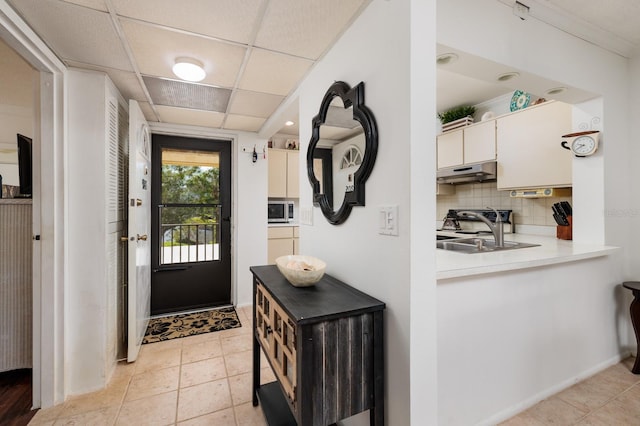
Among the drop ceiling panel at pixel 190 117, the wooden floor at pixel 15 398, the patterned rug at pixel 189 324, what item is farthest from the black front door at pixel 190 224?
the wooden floor at pixel 15 398

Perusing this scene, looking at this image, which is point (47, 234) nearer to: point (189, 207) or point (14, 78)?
point (14, 78)

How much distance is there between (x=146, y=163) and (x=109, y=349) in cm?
164

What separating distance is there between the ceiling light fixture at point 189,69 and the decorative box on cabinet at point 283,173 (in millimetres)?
1863

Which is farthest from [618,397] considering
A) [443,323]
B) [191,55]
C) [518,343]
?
[191,55]

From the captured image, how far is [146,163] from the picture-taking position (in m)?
2.76

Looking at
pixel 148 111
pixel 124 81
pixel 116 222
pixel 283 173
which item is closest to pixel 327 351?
pixel 116 222

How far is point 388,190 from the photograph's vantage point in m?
1.23

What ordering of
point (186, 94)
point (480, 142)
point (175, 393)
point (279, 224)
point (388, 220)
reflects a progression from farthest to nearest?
1. point (279, 224)
2. point (480, 142)
3. point (186, 94)
4. point (175, 393)
5. point (388, 220)

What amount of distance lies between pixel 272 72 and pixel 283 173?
1976mm

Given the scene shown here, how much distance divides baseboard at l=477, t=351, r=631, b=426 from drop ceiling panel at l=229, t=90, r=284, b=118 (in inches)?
104

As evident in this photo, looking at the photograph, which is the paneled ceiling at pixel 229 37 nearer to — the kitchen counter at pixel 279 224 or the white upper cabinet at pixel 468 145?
the white upper cabinet at pixel 468 145

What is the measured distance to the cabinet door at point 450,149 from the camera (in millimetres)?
3357

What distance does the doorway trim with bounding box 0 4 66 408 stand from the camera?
176 centimetres

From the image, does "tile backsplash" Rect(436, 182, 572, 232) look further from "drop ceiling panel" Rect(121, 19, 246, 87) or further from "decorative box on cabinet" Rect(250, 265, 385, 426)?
"drop ceiling panel" Rect(121, 19, 246, 87)
